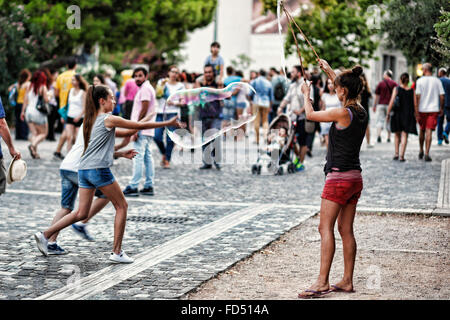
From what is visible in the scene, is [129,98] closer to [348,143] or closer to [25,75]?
[25,75]

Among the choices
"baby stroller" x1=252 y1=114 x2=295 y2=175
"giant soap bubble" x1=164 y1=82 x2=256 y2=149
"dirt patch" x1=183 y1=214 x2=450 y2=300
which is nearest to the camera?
"dirt patch" x1=183 y1=214 x2=450 y2=300

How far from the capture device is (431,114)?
645 inches

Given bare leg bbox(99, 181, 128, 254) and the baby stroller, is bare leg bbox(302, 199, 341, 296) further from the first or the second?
the baby stroller

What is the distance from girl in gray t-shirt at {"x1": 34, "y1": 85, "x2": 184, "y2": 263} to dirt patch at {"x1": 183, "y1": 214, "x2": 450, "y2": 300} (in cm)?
105

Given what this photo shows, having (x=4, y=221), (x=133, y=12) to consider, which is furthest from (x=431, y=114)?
(x=133, y=12)

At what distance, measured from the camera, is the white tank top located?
15070 millimetres

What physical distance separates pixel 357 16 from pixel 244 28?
43006mm

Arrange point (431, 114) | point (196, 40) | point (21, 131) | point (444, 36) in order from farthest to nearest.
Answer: point (196, 40)
point (21, 131)
point (431, 114)
point (444, 36)

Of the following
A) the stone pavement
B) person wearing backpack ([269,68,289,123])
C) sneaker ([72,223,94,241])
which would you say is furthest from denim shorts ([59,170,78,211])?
person wearing backpack ([269,68,289,123])

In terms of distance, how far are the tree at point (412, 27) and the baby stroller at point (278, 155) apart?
2.52 metres

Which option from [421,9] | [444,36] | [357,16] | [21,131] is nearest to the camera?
[444,36]

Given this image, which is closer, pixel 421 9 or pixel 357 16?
pixel 421 9

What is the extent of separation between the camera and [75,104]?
15.2 m
